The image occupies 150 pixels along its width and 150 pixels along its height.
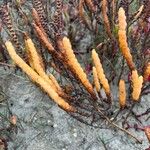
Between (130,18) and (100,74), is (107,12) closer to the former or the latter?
(130,18)

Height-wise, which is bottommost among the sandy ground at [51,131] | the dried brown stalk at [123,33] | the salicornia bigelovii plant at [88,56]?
the sandy ground at [51,131]

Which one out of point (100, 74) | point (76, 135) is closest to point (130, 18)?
point (100, 74)

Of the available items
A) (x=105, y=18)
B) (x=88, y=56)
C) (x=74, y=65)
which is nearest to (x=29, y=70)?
(x=74, y=65)

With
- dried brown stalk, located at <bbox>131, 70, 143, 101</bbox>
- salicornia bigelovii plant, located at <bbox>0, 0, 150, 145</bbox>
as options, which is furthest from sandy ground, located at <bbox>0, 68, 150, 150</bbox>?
dried brown stalk, located at <bbox>131, 70, 143, 101</bbox>

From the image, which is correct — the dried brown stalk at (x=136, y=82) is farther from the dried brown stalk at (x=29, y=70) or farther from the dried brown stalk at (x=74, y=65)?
the dried brown stalk at (x=29, y=70)

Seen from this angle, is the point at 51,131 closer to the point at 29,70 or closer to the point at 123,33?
the point at 29,70

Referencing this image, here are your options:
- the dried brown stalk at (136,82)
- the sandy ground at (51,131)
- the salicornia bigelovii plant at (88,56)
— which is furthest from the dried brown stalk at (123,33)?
the sandy ground at (51,131)

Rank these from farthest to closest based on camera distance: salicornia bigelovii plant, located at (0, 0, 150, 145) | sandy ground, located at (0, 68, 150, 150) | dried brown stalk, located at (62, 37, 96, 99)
→ sandy ground, located at (0, 68, 150, 150), salicornia bigelovii plant, located at (0, 0, 150, 145), dried brown stalk, located at (62, 37, 96, 99)

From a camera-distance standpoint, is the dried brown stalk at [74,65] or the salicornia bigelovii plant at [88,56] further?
the salicornia bigelovii plant at [88,56]

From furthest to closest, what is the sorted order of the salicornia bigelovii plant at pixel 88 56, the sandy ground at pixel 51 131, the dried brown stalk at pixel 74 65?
1. the sandy ground at pixel 51 131
2. the salicornia bigelovii plant at pixel 88 56
3. the dried brown stalk at pixel 74 65

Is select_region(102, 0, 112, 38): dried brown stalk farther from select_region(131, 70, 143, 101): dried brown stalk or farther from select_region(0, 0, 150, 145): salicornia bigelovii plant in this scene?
select_region(131, 70, 143, 101): dried brown stalk
